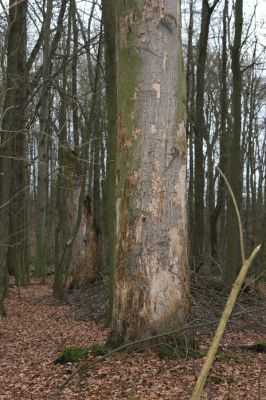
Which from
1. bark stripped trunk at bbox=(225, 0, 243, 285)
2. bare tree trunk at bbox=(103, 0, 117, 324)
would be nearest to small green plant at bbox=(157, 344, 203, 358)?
bare tree trunk at bbox=(103, 0, 117, 324)

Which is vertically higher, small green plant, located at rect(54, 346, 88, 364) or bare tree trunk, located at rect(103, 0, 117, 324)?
bare tree trunk, located at rect(103, 0, 117, 324)

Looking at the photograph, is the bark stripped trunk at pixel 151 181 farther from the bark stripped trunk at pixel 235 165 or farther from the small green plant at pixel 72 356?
the bark stripped trunk at pixel 235 165

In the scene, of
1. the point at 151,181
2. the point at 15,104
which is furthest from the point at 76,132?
the point at 151,181

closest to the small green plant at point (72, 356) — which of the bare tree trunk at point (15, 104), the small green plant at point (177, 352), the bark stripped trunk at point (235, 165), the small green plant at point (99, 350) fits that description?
the small green plant at point (99, 350)

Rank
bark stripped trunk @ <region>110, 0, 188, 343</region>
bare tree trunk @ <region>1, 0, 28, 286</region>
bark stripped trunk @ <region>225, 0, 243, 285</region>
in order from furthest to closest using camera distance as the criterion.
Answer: bark stripped trunk @ <region>225, 0, 243, 285</region>
bare tree trunk @ <region>1, 0, 28, 286</region>
bark stripped trunk @ <region>110, 0, 188, 343</region>

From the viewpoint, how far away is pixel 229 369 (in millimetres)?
5133

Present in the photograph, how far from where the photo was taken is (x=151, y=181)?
17.8ft

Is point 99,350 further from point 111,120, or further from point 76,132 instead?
point 76,132

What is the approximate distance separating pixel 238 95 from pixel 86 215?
5.41 metres

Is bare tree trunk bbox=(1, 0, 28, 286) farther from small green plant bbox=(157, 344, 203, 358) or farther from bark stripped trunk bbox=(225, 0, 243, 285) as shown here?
bark stripped trunk bbox=(225, 0, 243, 285)

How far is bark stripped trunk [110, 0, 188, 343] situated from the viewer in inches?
212

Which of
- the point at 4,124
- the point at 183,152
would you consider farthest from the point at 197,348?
the point at 4,124

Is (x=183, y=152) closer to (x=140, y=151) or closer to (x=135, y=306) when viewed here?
(x=140, y=151)

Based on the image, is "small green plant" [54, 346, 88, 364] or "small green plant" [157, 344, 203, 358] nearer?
"small green plant" [157, 344, 203, 358]
